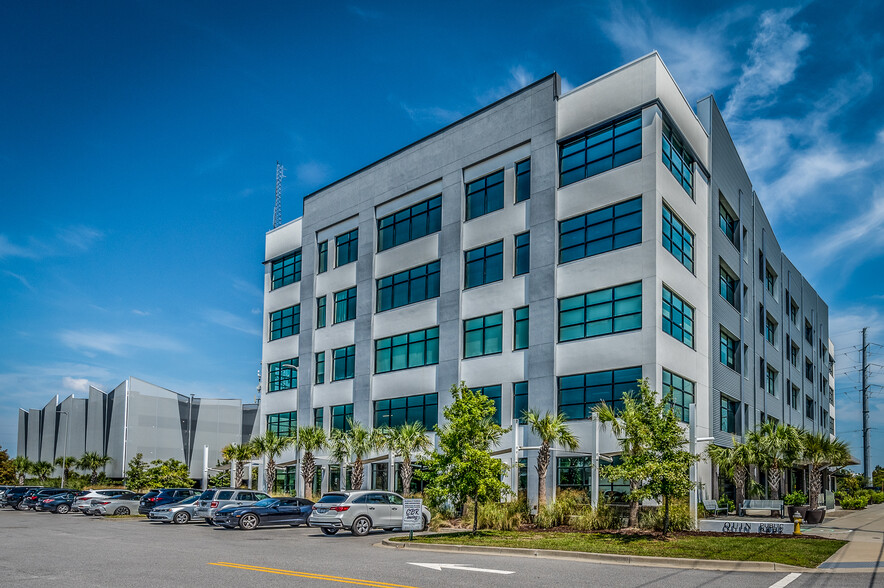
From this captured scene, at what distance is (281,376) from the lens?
5394 centimetres

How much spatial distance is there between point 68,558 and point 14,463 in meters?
89.2

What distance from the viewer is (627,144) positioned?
34.7 meters

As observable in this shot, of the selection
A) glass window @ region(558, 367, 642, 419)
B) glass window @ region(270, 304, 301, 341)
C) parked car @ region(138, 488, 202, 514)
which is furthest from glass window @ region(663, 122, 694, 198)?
parked car @ region(138, 488, 202, 514)

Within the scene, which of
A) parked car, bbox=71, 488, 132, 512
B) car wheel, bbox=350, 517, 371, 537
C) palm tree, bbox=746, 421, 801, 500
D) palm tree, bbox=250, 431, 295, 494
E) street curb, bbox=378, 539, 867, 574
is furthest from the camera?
palm tree, bbox=250, 431, 295, 494

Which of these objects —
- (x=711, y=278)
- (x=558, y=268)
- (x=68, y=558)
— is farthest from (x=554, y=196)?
(x=68, y=558)

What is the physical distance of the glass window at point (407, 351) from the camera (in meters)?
42.0

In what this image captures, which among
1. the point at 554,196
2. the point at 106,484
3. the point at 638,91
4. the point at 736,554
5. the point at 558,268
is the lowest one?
the point at 106,484

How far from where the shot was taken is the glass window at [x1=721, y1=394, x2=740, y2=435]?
40219mm

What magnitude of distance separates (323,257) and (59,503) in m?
21.7

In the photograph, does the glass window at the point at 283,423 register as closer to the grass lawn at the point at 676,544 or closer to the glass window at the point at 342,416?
the glass window at the point at 342,416

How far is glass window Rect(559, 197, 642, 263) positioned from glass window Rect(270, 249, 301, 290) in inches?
919

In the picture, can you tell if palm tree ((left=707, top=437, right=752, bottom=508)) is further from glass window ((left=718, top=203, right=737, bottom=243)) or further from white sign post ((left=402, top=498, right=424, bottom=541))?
white sign post ((left=402, top=498, right=424, bottom=541))

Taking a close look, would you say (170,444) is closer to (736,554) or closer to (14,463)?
Result: (14,463)

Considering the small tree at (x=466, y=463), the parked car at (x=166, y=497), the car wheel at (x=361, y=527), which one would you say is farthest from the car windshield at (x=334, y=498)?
the parked car at (x=166, y=497)
